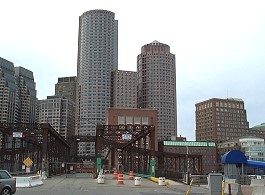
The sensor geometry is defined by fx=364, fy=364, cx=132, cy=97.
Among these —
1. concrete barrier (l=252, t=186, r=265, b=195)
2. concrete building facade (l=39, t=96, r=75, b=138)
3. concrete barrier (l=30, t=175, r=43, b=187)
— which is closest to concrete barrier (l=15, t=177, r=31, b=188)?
concrete barrier (l=30, t=175, r=43, b=187)

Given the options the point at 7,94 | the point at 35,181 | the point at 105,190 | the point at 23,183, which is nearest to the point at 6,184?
the point at 105,190

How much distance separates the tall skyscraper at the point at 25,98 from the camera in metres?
171

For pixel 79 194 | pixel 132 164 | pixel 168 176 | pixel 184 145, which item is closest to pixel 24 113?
pixel 184 145

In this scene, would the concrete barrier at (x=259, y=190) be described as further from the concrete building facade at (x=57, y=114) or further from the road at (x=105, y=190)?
the concrete building facade at (x=57, y=114)

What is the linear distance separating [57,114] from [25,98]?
690 inches

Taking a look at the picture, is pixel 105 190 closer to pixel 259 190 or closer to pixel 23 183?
pixel 23 183

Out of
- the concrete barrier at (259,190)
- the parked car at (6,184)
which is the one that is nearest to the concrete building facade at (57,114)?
the parked car at (6,184)

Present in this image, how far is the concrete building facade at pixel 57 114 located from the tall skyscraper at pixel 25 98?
213 inches

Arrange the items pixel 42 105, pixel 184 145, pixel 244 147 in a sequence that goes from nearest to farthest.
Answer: pixel 244 147 → pixel 184 145 → pixel 42 105

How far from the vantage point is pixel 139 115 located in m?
166

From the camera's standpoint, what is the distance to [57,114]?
178625mm

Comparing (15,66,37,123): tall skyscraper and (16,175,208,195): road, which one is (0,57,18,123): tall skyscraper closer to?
(15,66,37,123): tall skyscraper

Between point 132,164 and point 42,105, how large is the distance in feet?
352

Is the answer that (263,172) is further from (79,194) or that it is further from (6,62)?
(6,62)
